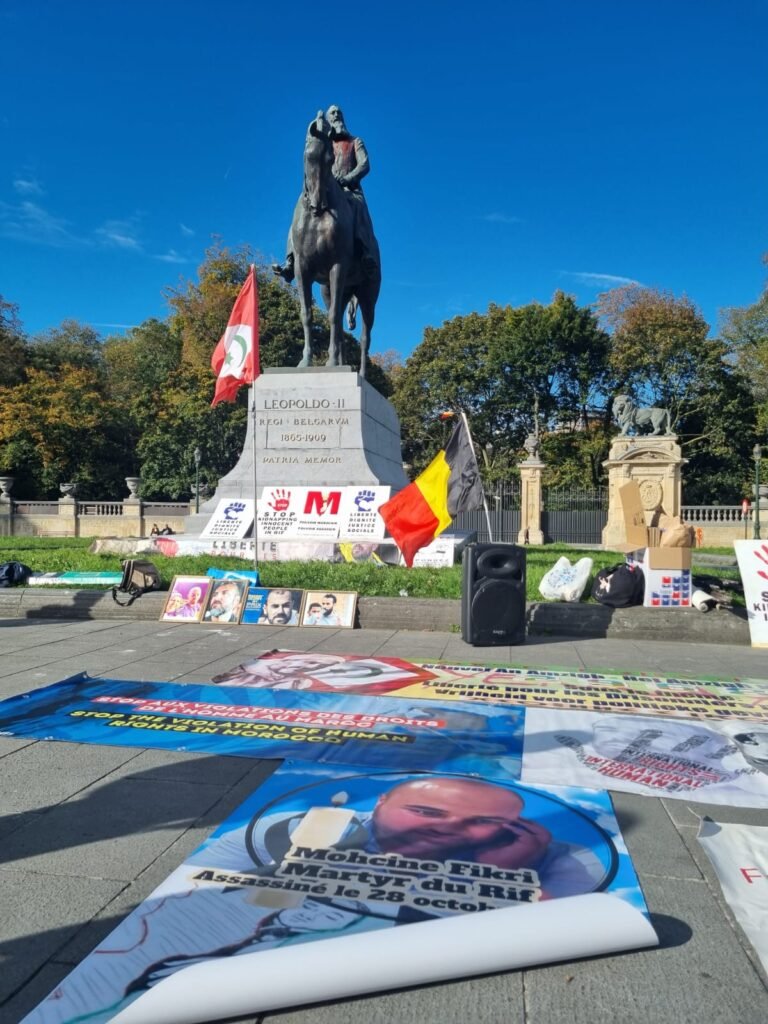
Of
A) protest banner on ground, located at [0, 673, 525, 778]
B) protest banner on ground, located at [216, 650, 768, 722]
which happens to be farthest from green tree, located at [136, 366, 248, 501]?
protest banner on ground, located at [0, 673, 525, 778]

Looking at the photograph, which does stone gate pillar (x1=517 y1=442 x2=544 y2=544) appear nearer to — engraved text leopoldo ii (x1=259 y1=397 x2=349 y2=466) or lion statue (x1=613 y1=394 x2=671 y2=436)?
lion statue (x1=613 y1=394 x2=671 y2=436)

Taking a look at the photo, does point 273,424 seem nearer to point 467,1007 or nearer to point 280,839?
point 280,839

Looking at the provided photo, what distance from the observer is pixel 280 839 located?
9.70 ft

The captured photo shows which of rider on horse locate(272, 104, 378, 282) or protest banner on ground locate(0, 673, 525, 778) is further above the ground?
rider on horse locate(272, 104, 378, 282)

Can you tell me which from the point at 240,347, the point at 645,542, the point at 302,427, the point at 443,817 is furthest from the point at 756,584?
the point at 302,427

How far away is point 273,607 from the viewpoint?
955 cm

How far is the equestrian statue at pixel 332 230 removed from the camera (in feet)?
42.1

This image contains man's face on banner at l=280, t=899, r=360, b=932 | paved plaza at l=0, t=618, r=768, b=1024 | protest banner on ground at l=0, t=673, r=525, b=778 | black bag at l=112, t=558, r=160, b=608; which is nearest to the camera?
paved plaza at l=0, t=618, r=768, b=1024

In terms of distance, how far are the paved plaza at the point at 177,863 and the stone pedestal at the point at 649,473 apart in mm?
31018

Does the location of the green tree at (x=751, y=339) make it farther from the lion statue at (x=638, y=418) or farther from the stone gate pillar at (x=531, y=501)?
the stone gate pillar at (x=531, y=501)

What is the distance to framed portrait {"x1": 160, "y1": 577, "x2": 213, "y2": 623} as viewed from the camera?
31.4 feet

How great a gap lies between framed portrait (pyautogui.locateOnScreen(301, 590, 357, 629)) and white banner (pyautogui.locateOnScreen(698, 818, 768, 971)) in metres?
6.38

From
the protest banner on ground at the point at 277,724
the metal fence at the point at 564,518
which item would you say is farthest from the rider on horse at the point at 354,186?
the metal fence at the point at 564,518

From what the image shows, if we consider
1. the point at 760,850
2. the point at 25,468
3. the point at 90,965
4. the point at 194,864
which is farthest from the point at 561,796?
the point at 25,468
